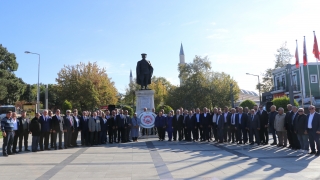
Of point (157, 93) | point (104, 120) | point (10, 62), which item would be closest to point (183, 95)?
point (157, 93)

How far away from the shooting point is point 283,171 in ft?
29.5

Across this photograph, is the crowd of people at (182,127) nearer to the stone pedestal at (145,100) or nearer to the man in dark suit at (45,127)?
the man in dark suit at (45,127)

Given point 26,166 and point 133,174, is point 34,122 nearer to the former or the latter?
point 26,166

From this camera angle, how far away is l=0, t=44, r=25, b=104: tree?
52844mm

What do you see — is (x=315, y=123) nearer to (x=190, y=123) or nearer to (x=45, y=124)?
(x=190, y=123)

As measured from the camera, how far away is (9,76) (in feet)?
181

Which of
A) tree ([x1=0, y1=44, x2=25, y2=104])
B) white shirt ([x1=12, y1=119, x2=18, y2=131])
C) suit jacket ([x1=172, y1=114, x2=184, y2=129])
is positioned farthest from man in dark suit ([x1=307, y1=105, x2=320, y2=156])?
tree ([x1=0, y1=44, x2=25, y2=104])

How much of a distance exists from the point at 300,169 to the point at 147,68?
13569mm

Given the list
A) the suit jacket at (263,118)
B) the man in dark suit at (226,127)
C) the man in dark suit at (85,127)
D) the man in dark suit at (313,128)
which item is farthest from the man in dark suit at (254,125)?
the man in dark suit at (85,127)

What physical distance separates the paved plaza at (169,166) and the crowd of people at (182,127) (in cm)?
A: 126

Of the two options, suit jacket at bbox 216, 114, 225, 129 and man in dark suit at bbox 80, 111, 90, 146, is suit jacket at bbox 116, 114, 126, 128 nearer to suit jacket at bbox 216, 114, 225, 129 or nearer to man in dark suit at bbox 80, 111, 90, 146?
man in dark suit at bbox 80, 111, 90, 146

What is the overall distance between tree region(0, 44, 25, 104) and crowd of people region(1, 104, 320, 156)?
3956 cm

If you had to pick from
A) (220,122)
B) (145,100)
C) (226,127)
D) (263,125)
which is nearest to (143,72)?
(145,100)

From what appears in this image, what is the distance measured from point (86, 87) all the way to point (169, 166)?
3895cm
